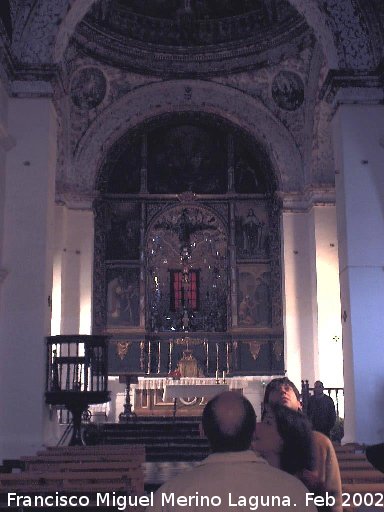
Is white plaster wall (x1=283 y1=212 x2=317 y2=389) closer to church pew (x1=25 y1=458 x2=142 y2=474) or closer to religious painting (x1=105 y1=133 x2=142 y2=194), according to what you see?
religious painting (x1=105 y1=133 x2=142 y2=194)

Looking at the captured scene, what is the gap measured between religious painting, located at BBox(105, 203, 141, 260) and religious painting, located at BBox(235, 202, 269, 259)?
278 centimetres

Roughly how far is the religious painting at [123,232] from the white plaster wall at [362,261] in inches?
353

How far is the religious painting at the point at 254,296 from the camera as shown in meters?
19.2

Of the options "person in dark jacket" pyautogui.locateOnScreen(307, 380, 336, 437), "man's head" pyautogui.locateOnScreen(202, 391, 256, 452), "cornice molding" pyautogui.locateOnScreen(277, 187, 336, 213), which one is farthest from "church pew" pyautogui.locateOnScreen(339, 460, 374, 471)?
"cornice molding" pyautogui.locateOnScreen(277, 187, 336, 213)

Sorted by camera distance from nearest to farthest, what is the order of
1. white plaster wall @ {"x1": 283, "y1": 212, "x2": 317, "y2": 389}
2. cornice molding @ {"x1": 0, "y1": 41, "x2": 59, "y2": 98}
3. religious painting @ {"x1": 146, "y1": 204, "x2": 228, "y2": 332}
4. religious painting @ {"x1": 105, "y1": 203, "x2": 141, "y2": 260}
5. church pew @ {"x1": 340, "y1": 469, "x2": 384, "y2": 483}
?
church pew @ {"x1": 340, "y1": 469, "x2": 384, "y2": 483} → cornice molding @ {"x1": 0, "y1": 41, "x2": 59, "y2": 98} → white plaster wall @ {"x1": 283, "y1": 212, "x2": 317, "y2": 389} → religious painting @ {"x1": 146, "y1": 204, "x2": 228, "y2": 332} → religious painting @ {"x1": 105, "y1": 203, "x2": 141, "y2": 260}

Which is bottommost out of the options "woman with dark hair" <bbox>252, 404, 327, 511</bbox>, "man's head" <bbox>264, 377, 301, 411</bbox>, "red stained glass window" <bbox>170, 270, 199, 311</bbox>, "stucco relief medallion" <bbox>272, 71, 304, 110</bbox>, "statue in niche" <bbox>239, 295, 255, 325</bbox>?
"woman with dark hair" <bbox>252, 404, 327, 511</bbox>

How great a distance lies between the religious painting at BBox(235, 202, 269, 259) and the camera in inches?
775

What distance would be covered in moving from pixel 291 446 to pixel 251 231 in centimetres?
1649

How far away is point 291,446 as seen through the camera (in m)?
3.50

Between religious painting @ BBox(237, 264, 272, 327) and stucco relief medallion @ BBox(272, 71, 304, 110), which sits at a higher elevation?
stucco relief medallion @ BBox(272, 71, 304, 110)

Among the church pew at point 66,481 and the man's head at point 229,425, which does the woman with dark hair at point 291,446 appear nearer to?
the man's head at point 229,425

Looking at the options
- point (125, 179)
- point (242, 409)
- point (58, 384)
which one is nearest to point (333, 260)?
point (125, 179)

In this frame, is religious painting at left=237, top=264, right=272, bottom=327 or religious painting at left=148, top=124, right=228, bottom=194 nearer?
religious painting at left=237, top=264, right=272, bottom=327

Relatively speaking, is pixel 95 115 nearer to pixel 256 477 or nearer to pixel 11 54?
pixel 11 54
